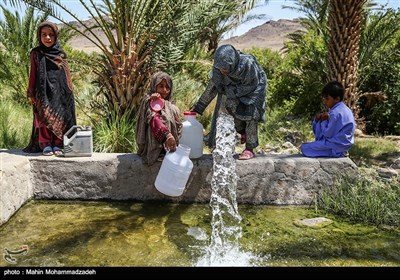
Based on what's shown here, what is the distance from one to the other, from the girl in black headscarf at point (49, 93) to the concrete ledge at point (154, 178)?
282 millimetres

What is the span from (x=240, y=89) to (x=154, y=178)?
1.24 metres

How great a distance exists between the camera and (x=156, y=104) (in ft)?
12.5

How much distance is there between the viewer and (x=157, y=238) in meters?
3.22

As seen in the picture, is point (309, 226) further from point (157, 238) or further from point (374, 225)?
point (157, 238)

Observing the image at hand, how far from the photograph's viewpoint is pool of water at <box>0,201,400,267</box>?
9.43 feet

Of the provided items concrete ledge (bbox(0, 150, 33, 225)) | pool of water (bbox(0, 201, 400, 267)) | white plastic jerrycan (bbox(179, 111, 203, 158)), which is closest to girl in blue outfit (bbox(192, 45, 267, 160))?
white plastic jerrycan (bbox(179, 111, 203, 158))

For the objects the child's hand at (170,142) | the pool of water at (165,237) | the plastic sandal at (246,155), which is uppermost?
the child's hand at (170,142)

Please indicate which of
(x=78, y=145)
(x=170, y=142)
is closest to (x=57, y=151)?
(x=78, y=145)

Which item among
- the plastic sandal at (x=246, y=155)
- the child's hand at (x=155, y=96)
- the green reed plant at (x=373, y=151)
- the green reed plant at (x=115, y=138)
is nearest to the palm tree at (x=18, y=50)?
the green reed plant at (x=115, y=138)

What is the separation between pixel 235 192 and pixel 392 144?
434cm

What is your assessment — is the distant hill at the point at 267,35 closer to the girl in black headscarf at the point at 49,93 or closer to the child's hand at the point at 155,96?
the girl in black headscarf at the point at 49,93

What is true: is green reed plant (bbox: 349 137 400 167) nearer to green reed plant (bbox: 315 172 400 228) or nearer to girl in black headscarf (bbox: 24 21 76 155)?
green reed plant (bbox: 315 172 400 228)

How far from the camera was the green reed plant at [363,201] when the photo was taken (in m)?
3.56

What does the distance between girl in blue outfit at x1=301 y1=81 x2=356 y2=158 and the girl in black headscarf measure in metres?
2.63
